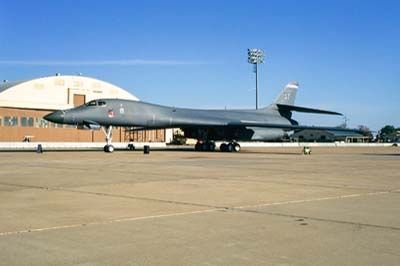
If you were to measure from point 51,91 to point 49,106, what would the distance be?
8.12 feet

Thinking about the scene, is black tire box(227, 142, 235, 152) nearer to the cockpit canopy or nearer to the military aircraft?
the military aircraft

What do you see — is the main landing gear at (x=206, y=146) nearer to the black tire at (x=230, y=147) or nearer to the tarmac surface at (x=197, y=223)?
the black tire at (x=230, y=147)

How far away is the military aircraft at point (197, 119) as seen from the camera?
35294mm

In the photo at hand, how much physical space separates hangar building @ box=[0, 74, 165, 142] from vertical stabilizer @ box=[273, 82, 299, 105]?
15.7 meters

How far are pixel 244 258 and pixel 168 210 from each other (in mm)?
3506

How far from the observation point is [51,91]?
6712cm

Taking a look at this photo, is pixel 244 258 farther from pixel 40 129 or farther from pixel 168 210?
pixel 40 129

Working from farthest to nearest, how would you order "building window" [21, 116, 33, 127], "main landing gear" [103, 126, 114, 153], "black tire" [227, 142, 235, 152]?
"building window" [21, 116, 33, 127]
"black tire" [227, 142, 235, 152]
"main landing gear" [103, 126, 114, 153]

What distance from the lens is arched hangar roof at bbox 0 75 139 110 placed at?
64.4 meters

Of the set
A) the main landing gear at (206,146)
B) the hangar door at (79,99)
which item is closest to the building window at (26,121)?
the hangar door at (79,99)

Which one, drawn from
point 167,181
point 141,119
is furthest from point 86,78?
point 167,181

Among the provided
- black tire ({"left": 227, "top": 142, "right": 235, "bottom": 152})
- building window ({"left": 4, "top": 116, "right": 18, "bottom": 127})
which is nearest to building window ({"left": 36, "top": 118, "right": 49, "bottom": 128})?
building window ({"left": 4, "top": 116, "right": 18, "bottom": 127})

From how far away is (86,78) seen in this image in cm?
7019

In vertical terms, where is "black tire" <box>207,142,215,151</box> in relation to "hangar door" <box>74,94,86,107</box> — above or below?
below
